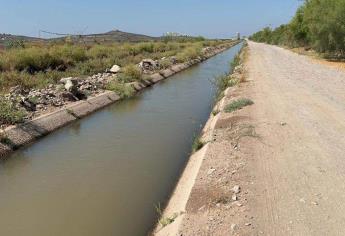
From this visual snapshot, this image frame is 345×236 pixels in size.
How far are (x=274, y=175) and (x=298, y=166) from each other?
27.4 inches

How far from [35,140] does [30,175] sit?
3.05 meters

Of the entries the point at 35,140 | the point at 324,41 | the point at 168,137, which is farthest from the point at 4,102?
the point at 324,41

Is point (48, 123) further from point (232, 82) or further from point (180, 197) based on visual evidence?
point (232, 82)

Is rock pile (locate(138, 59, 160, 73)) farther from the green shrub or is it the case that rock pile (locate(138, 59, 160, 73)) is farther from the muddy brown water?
the muddy brown water

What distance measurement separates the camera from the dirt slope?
5824 millimetres

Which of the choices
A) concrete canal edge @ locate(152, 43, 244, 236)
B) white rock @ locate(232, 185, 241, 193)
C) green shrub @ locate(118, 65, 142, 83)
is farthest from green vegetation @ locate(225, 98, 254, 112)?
green shrub @ locate(118, 65, 142, 83)

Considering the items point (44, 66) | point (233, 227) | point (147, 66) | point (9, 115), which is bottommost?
point (147, 66)

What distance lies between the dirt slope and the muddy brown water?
1.31 meters

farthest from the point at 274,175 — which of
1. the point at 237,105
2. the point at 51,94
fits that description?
the point at 51,94

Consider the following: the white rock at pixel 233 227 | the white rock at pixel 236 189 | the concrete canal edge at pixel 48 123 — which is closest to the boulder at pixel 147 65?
the concrete canal edge at pixel 48 123

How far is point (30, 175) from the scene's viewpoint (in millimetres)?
10094

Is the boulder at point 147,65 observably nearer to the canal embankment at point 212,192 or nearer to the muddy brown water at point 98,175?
the muddy brown water at point 98,175

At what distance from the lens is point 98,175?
972 centimetres

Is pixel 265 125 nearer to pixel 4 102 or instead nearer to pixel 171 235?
pixel 171 235
